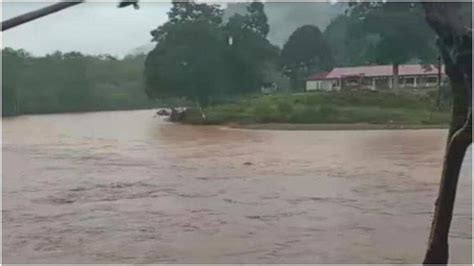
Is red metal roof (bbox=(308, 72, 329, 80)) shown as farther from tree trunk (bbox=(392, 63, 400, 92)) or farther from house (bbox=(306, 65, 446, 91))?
tree trunk (bbox=(392, 63, 400, 92))

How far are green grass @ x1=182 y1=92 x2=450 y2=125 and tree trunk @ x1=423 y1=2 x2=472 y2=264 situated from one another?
55.0 ft

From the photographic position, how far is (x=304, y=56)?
26812 millimetres

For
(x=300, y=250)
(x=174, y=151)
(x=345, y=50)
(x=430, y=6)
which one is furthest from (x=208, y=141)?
(x=345, y=50)

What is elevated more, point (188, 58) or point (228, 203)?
point (188, 58)

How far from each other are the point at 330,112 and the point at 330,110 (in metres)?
0.12

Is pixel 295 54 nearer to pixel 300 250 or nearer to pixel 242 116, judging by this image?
pixel 242 116

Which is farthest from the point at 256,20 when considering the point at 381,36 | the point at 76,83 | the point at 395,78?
the point at 76,83

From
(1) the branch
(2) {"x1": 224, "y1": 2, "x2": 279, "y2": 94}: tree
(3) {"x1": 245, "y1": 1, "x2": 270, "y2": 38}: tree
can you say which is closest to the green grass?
(2) {"x1": 224, "y1": 2, "x2": 279, "y2": 94}: tree

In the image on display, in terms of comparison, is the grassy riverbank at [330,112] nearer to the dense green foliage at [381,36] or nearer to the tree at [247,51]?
the tree at [247,51]

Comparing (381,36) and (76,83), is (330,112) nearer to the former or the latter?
(381,36)

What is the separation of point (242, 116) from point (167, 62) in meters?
2.86

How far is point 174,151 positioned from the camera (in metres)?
13.1

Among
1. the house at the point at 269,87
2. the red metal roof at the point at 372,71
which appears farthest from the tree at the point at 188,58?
the red metal roof at the point at 372,71

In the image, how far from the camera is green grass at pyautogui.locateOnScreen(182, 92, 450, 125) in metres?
19.7
